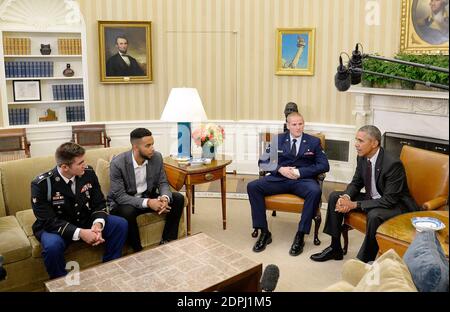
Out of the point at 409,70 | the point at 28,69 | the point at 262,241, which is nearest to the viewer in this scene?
the point at 262,241

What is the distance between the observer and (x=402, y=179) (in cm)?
365

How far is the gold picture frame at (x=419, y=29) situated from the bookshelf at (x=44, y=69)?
419 cm

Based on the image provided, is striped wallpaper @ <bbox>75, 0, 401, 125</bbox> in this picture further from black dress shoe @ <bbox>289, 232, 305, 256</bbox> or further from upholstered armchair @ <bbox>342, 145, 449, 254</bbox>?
black dress shoe @ <bbox>289, 232, 305, 256</bbox>

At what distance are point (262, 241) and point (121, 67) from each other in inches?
142

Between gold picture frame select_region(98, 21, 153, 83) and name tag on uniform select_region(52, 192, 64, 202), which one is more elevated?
gold picture frame select_region(98, 21, 153, 83)

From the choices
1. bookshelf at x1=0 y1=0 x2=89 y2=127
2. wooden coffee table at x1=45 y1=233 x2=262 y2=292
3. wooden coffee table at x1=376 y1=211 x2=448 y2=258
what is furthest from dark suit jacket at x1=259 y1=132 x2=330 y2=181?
bookshelf at x1=0 y1=0 x2=89 y2=127

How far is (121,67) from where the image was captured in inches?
261

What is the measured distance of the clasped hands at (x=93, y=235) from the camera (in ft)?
10.7

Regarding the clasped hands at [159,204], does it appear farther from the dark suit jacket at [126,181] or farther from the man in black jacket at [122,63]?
the man in black jacket at [122,63]

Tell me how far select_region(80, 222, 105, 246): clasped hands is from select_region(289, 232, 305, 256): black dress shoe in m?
1.63

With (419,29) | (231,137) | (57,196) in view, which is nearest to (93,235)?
(57,196)

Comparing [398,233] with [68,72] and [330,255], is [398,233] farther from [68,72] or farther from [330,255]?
[68,72]

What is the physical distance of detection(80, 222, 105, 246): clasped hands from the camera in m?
3.27

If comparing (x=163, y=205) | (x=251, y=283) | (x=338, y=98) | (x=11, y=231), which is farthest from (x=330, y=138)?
(x=11, y=231)
